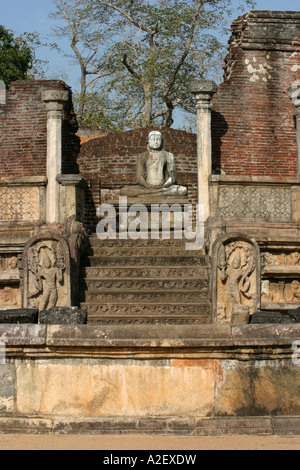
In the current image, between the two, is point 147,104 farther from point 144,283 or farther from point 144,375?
point 144,375

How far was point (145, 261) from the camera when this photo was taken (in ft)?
38.3

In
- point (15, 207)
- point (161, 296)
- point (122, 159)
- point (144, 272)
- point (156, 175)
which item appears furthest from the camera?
point (122, 159)

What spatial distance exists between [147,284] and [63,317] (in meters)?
3.78

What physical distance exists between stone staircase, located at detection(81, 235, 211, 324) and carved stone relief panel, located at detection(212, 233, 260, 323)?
0.87ft

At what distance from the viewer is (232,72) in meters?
15.6

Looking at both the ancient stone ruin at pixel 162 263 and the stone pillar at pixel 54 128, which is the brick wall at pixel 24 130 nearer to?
the ancient stone ruin at pixel 162 263

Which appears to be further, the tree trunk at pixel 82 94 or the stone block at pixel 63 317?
the tree trunk at pixel 82 94

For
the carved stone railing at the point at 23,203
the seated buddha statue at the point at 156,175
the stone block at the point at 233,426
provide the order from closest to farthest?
the stone block at the point at 233,426 < the carved stone railing at the point at 23,203 < the seated buddha statue at the point at 156,175

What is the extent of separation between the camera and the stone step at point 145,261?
1160 cm

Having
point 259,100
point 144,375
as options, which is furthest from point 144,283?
point 259,100

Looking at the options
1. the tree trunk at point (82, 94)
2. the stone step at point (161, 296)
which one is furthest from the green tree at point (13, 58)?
the stone step at point (161, 296)

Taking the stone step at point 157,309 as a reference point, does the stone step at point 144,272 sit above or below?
above

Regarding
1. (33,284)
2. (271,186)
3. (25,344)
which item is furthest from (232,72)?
(25,344)

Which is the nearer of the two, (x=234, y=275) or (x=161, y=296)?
(x=234, y=275)
